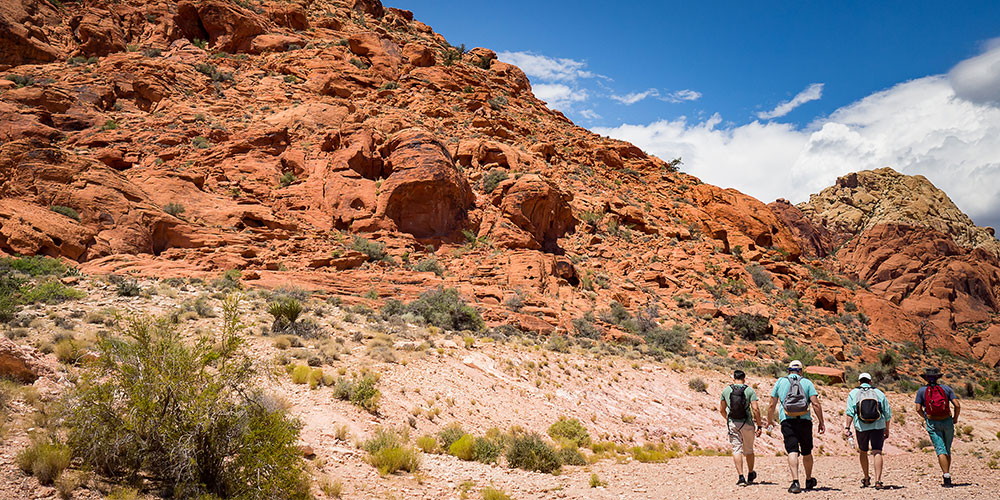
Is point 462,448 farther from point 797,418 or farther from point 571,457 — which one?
point 797,418

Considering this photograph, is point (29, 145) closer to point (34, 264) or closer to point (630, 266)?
point (34, 264)

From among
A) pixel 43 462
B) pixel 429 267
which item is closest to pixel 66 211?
pixel 429 267

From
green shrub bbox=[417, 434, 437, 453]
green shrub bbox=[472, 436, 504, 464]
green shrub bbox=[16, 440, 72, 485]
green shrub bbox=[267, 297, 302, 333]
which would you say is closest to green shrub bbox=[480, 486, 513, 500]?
green shrub bbox=[472, 436, 504, 464]

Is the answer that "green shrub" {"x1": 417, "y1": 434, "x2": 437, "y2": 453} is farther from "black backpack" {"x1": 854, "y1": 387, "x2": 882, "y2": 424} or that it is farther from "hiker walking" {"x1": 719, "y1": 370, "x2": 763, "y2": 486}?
"black backpack" {"x1": 854, "y1": 387, "x2": 882, "y2": 424}

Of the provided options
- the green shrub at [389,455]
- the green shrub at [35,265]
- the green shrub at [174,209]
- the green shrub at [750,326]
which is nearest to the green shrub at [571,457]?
the green shrub at [389,455]

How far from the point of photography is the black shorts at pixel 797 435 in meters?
7.22

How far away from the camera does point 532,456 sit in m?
9.01

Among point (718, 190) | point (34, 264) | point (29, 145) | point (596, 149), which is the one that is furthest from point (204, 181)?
point (718, 190)

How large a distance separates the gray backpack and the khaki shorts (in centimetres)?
64

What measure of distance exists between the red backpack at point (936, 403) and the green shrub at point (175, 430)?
29.1 feet

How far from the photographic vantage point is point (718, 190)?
141ft

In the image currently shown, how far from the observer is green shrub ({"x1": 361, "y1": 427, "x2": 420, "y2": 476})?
25.7 feet

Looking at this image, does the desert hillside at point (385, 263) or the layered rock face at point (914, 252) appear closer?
the desert hillside at point (385, 263)

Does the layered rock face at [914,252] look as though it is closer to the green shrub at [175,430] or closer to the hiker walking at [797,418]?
the hiker walking at [797,418]
